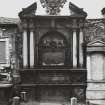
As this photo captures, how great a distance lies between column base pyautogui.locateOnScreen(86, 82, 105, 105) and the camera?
51.7 ft

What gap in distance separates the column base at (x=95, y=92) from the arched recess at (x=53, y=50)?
1859mm

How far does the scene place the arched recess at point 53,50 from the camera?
16.6 meters

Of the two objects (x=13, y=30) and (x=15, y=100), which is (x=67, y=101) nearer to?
(x=15, y=100)

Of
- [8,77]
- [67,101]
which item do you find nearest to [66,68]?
→ [67,101]

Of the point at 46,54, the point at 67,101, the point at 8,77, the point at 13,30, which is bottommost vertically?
the point at 67,101

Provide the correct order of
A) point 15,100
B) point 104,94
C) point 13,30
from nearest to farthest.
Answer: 1. point 15,100
2. point 104,94
3. point 13,30

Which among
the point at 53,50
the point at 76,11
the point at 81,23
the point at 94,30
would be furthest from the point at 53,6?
the point at 94,30

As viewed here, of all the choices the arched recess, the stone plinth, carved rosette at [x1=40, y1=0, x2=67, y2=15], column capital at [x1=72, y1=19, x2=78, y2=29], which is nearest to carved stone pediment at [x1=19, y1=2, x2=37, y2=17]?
carved rosette at [x1=40, y1=0, x2=67, y2=15]

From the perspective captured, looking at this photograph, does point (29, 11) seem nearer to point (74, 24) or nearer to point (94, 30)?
point (74, 24)

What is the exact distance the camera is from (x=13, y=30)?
1692cm

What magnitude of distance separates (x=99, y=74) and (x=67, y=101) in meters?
2.04

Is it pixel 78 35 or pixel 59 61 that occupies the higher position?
pixel 78 35

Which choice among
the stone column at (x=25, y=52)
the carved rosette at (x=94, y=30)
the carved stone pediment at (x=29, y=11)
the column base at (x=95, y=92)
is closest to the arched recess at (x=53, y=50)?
the stone column at (x=25, y=52)

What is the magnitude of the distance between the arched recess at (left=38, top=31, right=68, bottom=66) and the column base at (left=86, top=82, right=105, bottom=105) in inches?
73.2
